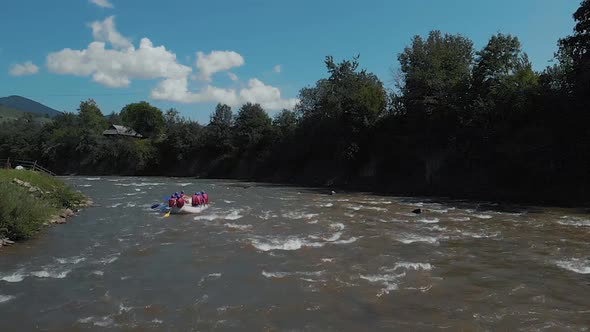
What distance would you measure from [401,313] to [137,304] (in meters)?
5.40

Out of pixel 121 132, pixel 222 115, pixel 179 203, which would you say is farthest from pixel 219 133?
pixel 179 203

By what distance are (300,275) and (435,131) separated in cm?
3372

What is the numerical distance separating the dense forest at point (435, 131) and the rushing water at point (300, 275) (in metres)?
12.6

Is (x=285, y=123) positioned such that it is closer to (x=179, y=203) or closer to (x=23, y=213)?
(x=179, y=203)

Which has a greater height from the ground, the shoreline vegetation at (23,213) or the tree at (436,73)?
the tree at (436,73)

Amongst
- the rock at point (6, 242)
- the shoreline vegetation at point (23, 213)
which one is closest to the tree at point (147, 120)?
the shoreline vegetation at point (23, 213)

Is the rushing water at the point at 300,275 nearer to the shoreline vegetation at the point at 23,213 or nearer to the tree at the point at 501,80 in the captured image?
the shoreline vegetation at the point at 23,213

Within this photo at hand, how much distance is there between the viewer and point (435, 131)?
42.9 m

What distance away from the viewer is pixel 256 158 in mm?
68875

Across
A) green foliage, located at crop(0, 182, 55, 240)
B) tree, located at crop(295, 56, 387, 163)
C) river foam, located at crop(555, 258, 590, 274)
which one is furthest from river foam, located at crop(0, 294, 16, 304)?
tree, located at crop(295, 56, 387, 163)

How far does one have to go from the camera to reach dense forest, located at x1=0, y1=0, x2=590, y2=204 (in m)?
33.1

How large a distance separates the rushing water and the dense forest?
41.3 ft

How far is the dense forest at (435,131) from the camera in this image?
33.1 metres

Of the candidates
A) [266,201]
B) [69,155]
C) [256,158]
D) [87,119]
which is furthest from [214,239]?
[87,119]
